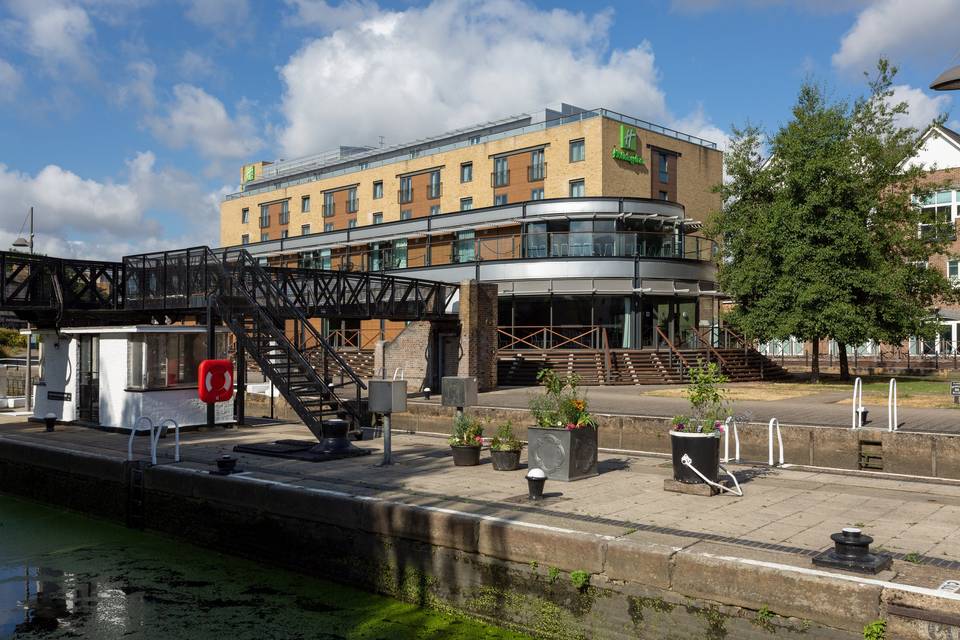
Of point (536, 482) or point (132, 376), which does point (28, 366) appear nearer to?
point (132, 376)

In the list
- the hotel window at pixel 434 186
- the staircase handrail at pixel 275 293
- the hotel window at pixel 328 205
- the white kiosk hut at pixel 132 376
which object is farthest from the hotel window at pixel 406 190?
the white kiosk hut at pixel 132 376

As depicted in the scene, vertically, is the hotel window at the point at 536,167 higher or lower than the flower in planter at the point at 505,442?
higher

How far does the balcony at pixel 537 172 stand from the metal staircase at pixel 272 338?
99.1 feet

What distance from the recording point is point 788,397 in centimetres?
2345

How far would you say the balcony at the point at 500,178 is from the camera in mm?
50094

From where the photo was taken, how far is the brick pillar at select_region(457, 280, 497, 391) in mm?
25609

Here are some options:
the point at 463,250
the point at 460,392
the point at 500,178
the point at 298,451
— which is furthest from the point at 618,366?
the point at 500,178

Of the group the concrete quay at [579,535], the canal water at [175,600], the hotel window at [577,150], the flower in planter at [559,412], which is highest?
the hotel window at [577,150]

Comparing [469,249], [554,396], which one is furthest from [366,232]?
[554,396]

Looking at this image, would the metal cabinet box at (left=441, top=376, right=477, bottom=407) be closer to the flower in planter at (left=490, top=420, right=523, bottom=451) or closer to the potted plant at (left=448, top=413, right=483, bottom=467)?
the potted plant at (left=448, top=413, right=483, bottom=467)

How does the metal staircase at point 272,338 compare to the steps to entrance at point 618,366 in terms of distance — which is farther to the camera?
the steps to entrance at point 618,366

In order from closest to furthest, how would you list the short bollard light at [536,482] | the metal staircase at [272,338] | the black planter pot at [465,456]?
the short bollard light at [536,482] → the black planter pot at [465,456] → the metal staircase at [272,338]

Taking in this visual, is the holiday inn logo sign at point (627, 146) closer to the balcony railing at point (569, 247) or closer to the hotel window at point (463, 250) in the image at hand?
the balcony railing at point (569, 247)

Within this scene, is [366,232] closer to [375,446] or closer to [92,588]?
[375,446]
